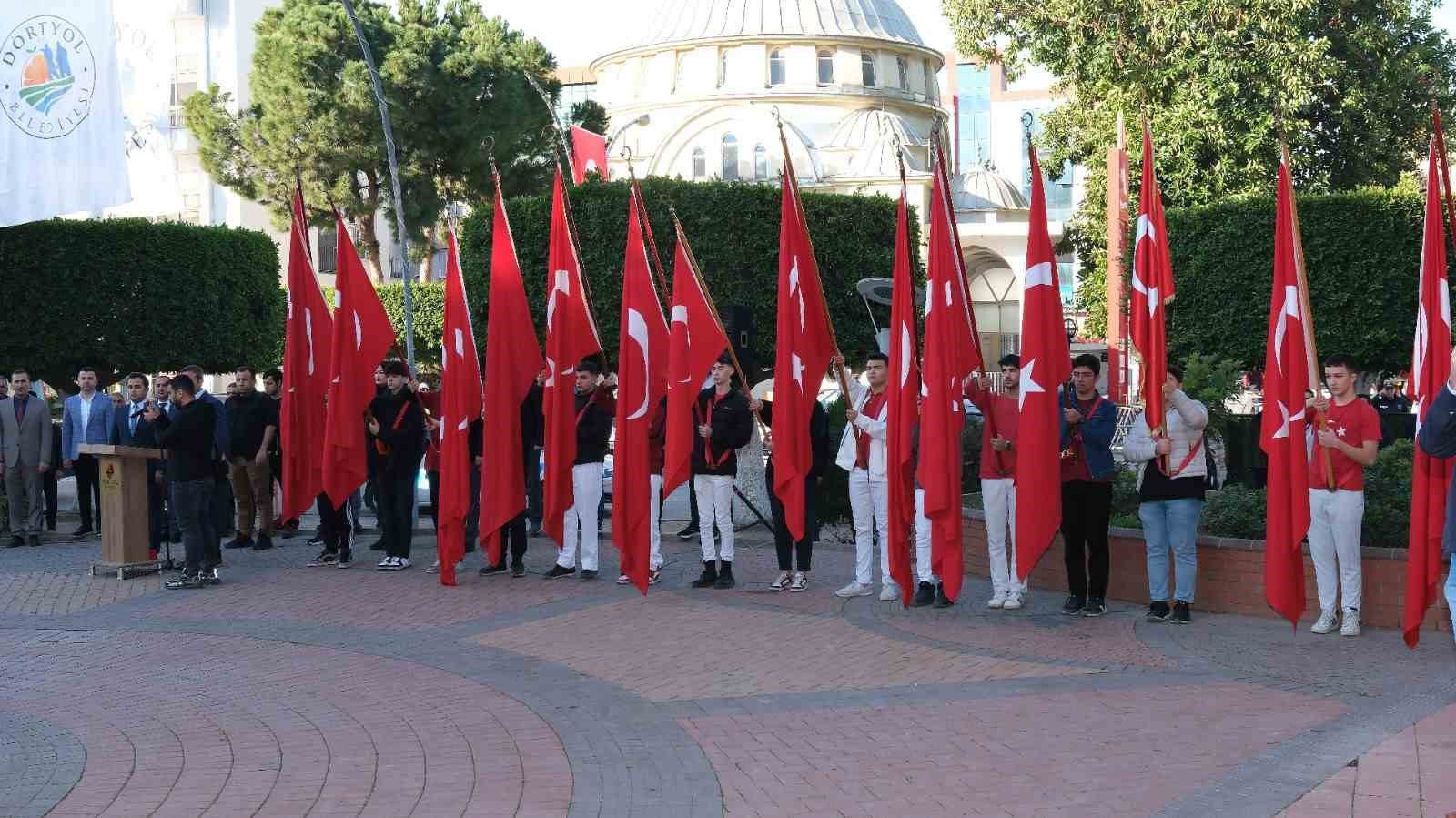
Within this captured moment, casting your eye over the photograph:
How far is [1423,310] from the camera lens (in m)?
9.63

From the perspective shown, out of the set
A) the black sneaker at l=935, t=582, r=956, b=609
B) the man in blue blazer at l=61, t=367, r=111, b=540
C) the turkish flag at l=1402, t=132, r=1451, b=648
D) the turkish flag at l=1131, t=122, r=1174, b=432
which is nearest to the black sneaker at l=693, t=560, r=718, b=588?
the black sneaker at l=935, t=582, r=956, b=609

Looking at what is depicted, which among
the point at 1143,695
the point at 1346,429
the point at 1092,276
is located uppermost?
the point at 1092,276

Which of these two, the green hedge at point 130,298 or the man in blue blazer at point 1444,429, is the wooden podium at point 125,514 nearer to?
the man in blue blazer at point 1444,429

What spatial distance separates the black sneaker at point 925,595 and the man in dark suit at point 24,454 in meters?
10.0

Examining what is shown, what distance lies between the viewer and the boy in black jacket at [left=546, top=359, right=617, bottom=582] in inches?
527

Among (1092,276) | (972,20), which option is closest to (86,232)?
(972,20)

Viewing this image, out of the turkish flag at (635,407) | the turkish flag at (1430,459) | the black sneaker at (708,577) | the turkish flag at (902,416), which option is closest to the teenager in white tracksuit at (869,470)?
the turkish flag at (902,416)

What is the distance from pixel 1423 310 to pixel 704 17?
84.2 m

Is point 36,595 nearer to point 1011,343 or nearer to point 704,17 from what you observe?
point 1011,343

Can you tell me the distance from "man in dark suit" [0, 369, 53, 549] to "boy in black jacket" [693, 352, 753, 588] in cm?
810

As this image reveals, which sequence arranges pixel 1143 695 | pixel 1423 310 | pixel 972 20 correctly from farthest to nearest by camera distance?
pixel 972 20
pixel 1423 310
pixel 1143 695

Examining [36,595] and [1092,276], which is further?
[1092,276]

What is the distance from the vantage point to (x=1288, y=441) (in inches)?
396

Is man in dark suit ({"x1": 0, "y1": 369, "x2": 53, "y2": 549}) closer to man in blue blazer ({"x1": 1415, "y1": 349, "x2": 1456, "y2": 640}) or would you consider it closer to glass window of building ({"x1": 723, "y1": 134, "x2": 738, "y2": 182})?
man in blue blazer ({"x1": 1415, "y1": 349, "x2": 1456, "y2": 640})
